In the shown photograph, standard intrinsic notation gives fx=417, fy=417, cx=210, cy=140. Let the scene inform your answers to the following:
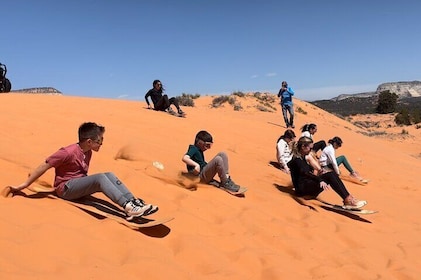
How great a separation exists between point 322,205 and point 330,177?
1.51ft

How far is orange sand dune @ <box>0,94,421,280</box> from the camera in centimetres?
336

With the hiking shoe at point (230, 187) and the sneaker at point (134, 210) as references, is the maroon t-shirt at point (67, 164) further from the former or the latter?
the hiking shoe at point (230, 187)

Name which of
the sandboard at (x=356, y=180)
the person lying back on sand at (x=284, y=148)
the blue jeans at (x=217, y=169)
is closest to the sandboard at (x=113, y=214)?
the blue jeans at (x=217, y=169)

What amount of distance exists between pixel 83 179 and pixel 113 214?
1.52 feet

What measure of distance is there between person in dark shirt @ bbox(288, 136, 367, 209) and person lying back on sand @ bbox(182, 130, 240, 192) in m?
1.07

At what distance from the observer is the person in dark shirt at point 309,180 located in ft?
19.8

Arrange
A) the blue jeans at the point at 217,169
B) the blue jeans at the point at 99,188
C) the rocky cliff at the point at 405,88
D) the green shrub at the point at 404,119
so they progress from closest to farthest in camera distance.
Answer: the blue jeans at the point at 99,188
the blue jeans at the point at 217,169
the green shrub at the point at 404,119
the rocky cliff at the point at 405,88

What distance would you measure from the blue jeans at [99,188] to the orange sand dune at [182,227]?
0.17m

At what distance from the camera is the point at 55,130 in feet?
24.1

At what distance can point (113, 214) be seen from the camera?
4230 millimetres

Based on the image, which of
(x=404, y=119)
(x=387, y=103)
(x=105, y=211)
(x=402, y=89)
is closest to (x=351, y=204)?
(x=105, y=211)

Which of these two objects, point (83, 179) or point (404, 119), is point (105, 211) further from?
point (404, 119)

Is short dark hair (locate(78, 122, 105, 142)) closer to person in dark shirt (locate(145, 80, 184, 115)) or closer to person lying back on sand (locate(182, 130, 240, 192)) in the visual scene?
person lying back on sand (locate(182, 130, 240, 192))

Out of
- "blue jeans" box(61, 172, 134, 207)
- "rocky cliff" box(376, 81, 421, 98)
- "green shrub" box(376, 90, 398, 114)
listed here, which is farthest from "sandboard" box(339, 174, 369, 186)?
"rocky cliff" box(376, 81, 421, 98)
